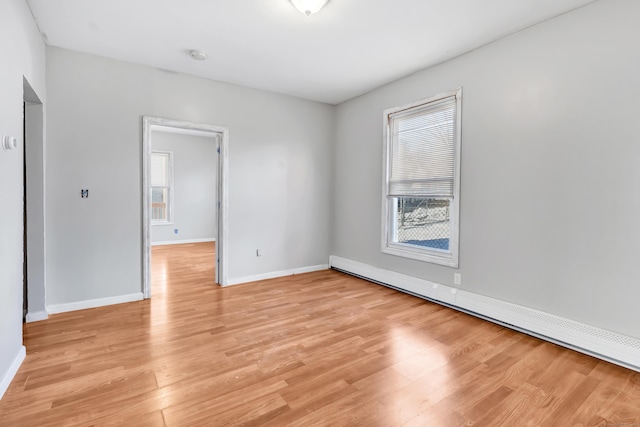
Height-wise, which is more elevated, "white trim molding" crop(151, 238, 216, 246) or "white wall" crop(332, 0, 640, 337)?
"white wall" crop(332, 0, 640, 337)

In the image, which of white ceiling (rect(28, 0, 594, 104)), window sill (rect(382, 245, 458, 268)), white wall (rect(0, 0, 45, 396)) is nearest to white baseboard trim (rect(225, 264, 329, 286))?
window sill (rect(382, 245, 458, 268))

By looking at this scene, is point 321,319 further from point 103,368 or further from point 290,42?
point 290,42

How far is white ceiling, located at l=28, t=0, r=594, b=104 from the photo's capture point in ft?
8.42

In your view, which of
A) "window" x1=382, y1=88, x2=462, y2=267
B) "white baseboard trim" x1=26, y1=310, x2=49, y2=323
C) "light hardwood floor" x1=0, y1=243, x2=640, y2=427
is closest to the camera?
"light hardwood floor" x1=0, y1=243, x2=640, y2=427

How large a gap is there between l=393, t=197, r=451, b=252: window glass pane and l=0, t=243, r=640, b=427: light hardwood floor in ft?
2.74

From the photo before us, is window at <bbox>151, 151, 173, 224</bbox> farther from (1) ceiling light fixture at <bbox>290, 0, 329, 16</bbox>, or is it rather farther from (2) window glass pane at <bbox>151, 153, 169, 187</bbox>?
(1) ceiling light fixture at <bbox>290, 0, 329, 16</bbox>

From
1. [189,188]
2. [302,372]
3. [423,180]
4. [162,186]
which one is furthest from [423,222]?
[162,186]

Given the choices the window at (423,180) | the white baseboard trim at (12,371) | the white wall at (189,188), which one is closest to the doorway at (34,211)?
the white baseboard trim at (12,371)

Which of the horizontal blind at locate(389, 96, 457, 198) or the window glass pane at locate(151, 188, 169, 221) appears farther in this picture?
the window glass pane at locate(151, 188, 169, 221)

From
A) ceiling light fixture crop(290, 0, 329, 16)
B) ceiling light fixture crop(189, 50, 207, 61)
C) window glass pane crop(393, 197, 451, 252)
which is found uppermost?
ceiling light fixture crop(189, 50, 207, 61)

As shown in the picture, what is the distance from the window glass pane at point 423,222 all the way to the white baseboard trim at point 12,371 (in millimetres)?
3880

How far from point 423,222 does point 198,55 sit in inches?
129

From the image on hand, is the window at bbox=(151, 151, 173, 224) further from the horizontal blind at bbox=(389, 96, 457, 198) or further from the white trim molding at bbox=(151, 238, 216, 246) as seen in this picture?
the horizontal blind at bbox=(389, 96, 457, 198)

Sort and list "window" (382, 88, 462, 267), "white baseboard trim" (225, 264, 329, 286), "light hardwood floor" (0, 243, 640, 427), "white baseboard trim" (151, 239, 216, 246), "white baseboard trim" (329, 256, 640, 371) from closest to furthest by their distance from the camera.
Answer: "light hardwood floor" (0, 243, 640, 427), "white baseboard trim" (329, 256, 640, 371), "window" (382, 88, 462, 267), "white baseboard trim" (225, 264, 329, 286), "white baseboard trim" (151, 239, 216, 246)
